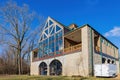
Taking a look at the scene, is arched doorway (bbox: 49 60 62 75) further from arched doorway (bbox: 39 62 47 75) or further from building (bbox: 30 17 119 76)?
arched doorway (bbox: 39 62 47 75)

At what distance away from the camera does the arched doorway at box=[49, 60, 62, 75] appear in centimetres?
2733

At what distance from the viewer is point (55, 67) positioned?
2850 cm

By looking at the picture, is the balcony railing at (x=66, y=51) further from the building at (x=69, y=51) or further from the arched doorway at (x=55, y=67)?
the arched doorway at (x=55, y=67)

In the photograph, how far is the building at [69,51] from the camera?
21.0 metres

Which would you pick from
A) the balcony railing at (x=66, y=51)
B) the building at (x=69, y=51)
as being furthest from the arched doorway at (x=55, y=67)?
the balcony railing at (x=66, y=51)

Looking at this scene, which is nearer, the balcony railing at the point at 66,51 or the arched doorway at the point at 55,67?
the balcony railing at the point at 66,51

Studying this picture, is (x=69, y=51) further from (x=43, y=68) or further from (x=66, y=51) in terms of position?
(x=43, y=68)

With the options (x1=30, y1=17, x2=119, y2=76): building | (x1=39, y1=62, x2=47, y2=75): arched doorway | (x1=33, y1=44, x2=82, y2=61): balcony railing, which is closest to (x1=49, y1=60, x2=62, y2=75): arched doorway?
(x1=30, y1=17, x2=119, y2=76): building

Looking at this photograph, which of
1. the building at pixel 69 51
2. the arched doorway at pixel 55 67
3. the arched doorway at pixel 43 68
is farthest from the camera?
the arched doorway at pixel 43 68

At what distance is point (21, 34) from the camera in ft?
110

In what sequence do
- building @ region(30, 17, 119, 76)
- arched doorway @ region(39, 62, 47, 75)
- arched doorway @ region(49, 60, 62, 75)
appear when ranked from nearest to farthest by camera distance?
building @ region(30, 17, 119, 76) < arched doorway @ region(49, 60, 62, 75) < arched doorway @ region(39, 62, 47, 75)

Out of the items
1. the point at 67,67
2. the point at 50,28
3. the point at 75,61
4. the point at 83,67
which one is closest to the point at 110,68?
the point at 83,67

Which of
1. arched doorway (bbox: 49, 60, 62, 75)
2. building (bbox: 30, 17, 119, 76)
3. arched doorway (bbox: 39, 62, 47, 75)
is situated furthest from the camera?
arched doorway (bbox: 39, 62, 47, 75)

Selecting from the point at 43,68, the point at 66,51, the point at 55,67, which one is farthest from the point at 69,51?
the point at 43,68
